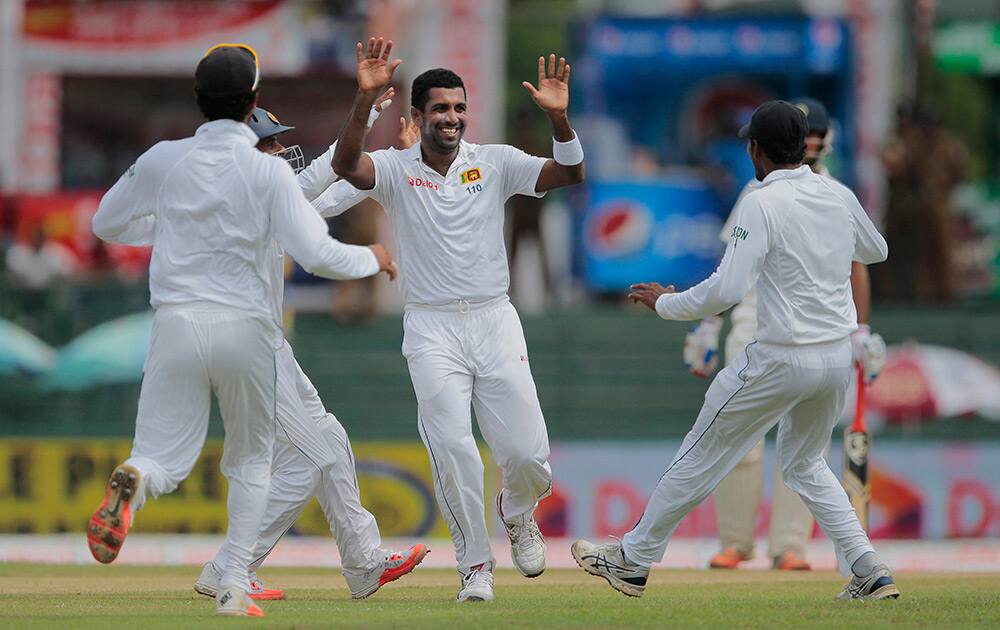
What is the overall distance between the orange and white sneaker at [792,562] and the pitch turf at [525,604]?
0.40m

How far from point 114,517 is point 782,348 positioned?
3.06 m

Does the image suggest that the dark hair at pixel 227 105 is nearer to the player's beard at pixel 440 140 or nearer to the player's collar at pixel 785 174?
the player's beard at pixel 440 140

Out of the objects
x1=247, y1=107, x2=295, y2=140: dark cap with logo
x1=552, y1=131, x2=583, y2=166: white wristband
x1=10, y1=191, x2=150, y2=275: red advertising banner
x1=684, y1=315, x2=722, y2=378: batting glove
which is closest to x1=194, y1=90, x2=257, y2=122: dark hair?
x1=247, y1=107, x2=295, y2=140: dark cap with logo

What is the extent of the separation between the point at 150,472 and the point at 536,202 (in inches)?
517

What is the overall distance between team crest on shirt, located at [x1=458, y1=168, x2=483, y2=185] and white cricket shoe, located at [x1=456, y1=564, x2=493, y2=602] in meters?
1.84

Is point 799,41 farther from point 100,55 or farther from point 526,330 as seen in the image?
point 100,55

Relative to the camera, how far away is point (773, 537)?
1159cm

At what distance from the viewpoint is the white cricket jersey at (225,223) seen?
7.52 meters

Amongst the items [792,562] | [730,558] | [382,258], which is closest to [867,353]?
[792,562]

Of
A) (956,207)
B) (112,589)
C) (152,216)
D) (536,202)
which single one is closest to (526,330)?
(536,202)

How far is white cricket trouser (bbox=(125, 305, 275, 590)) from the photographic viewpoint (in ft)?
24.5

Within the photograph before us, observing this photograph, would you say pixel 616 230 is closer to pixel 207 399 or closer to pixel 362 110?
pixel 362 110

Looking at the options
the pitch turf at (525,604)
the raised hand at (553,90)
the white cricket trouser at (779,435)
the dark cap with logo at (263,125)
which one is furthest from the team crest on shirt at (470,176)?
the pitch turf at (525,604)

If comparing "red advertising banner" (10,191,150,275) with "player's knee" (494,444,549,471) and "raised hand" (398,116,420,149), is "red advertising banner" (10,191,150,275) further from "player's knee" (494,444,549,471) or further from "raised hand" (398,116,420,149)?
"player's knee" (494,444,549,471)
